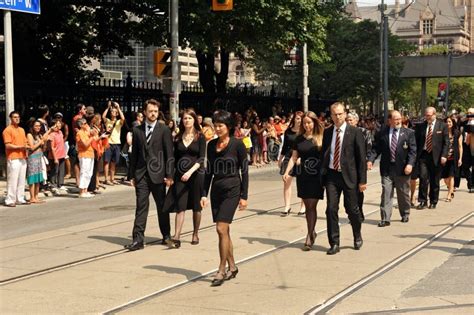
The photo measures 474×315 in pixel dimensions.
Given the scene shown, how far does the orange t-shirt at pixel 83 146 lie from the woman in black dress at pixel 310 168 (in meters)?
6.54

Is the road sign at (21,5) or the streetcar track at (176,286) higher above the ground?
the road sign at (21,5)

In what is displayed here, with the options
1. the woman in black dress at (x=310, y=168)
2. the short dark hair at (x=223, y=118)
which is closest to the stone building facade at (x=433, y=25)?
the woman in black dress at (x=310, y=168)

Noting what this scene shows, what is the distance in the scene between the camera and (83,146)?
14961 mm

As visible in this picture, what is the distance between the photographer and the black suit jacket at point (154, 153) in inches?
349

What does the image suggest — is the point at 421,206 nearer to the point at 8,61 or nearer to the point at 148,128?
the point at 148,128

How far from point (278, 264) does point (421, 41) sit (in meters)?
167

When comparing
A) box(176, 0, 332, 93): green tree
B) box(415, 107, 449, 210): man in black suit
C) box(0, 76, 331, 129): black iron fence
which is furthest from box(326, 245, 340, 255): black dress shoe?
box(176, 0, 332, 93): green tree

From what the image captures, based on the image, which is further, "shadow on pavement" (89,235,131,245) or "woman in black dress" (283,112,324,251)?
"shadow on pavement" (89,235,131,245)

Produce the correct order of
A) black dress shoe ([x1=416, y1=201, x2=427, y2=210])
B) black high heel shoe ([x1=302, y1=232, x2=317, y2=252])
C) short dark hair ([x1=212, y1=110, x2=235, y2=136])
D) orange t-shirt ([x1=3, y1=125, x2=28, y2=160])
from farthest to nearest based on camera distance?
orange t-shirt ([x1=3, y1=125, x2=28, y2=160]) < black dress shoe ([x1=416, y1=201, x2=427, y2=210]) < black high heel shoe ([x1=302, y1=232, x2=317, y2=252]) < short dark hair ([x1=212, y1=110, x2=235, y2=136])

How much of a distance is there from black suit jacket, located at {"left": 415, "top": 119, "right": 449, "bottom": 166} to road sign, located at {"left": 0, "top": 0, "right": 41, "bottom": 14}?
28.3ft

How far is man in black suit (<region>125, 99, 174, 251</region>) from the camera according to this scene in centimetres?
884

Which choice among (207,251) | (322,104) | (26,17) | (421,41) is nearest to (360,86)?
(322,104)

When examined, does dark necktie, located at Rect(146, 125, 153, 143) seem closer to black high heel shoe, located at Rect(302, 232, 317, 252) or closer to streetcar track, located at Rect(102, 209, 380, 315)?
streetcar track, located at Rect(102, 209, 380, 315)

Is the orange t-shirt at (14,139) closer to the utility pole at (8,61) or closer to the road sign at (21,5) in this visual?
the utility pole at (8,61)
